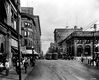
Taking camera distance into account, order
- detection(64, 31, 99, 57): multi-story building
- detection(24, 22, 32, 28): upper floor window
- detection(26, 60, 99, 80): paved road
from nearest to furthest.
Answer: detection(26, 60, 99, 80): paved road
detection(24, 22, 32, 28): upper floor window
detection(64, 31, 99, 57): multi-story building

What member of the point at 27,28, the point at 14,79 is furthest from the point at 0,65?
the point at 27,28

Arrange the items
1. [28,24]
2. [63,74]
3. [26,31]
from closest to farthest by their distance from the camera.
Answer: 1. [63,74]
2. [26,31]
3. [28,24]

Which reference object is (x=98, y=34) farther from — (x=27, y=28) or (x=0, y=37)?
(x=0, y=37)

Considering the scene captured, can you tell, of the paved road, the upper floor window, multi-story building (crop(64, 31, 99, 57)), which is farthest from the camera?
multi-story building (crop(64, 31, 99, 57))

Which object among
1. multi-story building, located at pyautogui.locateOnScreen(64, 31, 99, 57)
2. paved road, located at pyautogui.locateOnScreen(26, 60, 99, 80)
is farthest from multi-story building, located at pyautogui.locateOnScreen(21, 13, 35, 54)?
paved road, located at pyautogui.locateOnScreen(26, 60, 99, 80)

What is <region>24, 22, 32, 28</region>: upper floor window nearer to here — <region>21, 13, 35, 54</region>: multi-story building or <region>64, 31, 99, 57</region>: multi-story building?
<region>21, 13, 35, 54</region>: multi-story building

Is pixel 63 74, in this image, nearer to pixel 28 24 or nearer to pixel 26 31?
pixel 26 31

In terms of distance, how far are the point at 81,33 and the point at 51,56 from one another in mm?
15582

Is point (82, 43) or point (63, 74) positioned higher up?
point (82, 43)

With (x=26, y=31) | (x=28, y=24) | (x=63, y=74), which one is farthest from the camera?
(x=28, y=24)

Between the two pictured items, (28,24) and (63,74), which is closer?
(63,74)

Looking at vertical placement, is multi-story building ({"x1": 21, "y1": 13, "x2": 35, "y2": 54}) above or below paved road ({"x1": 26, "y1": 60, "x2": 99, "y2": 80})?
above

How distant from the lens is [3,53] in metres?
24.8

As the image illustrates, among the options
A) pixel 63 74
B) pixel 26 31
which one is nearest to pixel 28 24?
pixel 26 31
